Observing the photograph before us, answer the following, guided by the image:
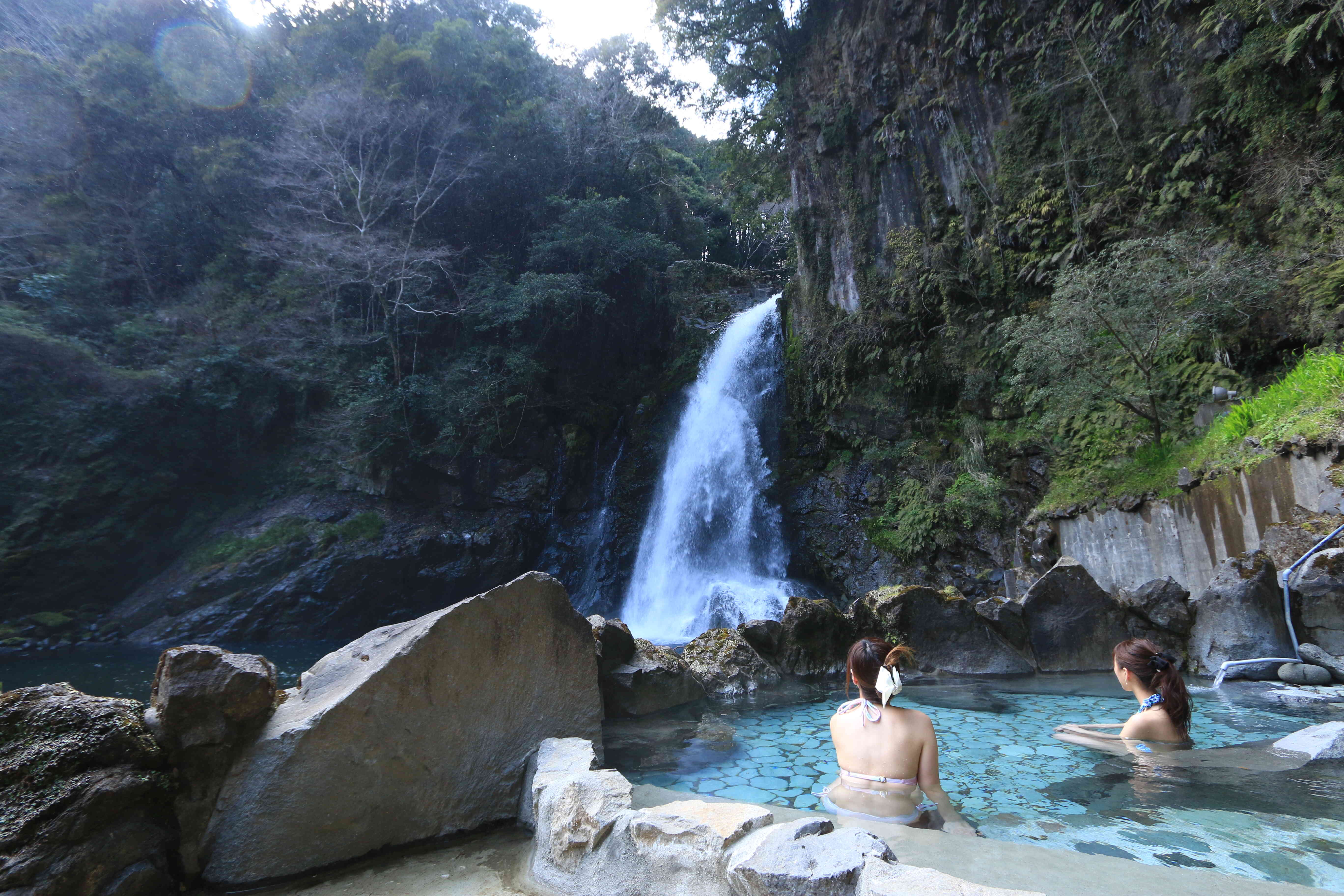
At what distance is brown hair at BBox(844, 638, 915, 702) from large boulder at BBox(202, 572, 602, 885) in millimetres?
1595

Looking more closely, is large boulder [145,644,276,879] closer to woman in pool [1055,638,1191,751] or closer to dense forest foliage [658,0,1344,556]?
woman in pool [1055,638,1191,751]

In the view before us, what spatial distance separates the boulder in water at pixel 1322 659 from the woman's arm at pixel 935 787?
185 inches

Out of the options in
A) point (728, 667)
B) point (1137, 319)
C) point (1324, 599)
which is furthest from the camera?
point (1137, 319)

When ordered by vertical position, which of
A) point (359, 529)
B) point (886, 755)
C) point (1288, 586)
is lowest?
point (886, 755)

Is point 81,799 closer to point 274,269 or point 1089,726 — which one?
point 1089,726

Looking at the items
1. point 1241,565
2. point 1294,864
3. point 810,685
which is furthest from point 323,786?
point 1241,565

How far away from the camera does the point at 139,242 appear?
16.3m

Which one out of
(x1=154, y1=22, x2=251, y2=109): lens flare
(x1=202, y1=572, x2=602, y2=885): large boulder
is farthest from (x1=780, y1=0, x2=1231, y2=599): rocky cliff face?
(x1=154, y1=22, x2=251, y2=109): lens flare

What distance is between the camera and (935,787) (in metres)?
2.94

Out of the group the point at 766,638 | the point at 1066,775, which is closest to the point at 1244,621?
the point at 1066,775

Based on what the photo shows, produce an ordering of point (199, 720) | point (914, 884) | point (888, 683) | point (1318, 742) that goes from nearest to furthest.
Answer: point (914, 884) < point (199, 720) < point (888, 683) < point (1318, 742)

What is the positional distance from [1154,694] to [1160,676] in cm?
11

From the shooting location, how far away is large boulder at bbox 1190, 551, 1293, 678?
577 cm

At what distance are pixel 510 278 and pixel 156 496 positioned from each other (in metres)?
9.89
